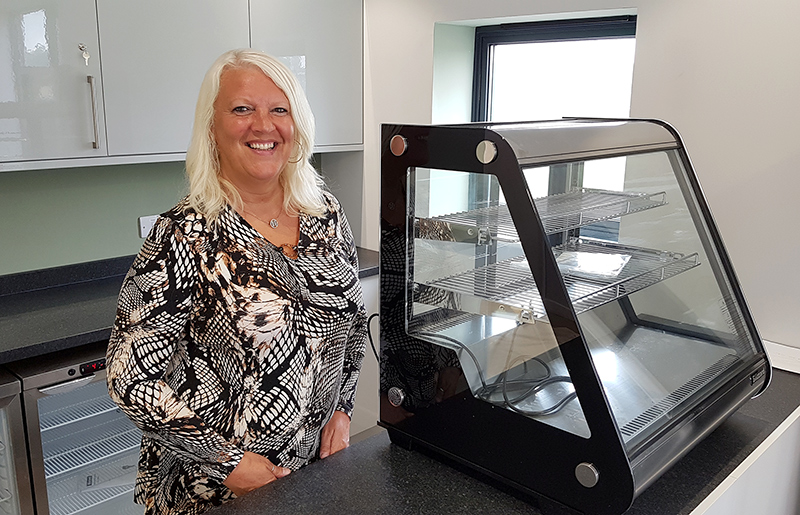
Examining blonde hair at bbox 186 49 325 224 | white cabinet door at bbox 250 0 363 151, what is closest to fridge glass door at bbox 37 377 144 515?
blonde hair at bbox 186 49 325 224

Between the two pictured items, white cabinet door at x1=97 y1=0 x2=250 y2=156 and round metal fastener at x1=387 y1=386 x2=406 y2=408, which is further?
white cabinet door at x1=97 y1=0 x2=250 y2=156

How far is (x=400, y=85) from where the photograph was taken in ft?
8.91

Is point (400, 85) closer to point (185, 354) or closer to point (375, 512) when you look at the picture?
point (185, 354)

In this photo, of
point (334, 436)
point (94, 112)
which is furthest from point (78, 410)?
point (334, 436)

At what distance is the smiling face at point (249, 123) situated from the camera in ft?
4.49

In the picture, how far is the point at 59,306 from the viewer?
7.32 feet

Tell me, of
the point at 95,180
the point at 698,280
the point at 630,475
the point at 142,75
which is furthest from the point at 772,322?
the point at 95,180

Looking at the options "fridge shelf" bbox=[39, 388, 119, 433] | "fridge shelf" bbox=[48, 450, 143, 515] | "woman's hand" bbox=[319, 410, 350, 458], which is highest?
"woman's hand" bbox=[319, 410, 350, 458]

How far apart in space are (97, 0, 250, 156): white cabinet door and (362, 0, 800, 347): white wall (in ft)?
4.11

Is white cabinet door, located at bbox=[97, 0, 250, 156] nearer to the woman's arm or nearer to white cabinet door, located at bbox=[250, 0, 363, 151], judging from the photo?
white cabinet door, located at bbox=[250, 0, 363, 151]

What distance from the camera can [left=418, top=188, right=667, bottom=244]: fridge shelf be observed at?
3.46ft

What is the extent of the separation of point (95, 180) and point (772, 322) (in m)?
2.29

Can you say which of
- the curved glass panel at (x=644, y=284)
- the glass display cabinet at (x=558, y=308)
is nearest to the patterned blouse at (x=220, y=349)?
the glass display cabinet at (x=558, y=308)

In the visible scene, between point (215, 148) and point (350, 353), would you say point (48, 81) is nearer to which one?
point (215, 148)
